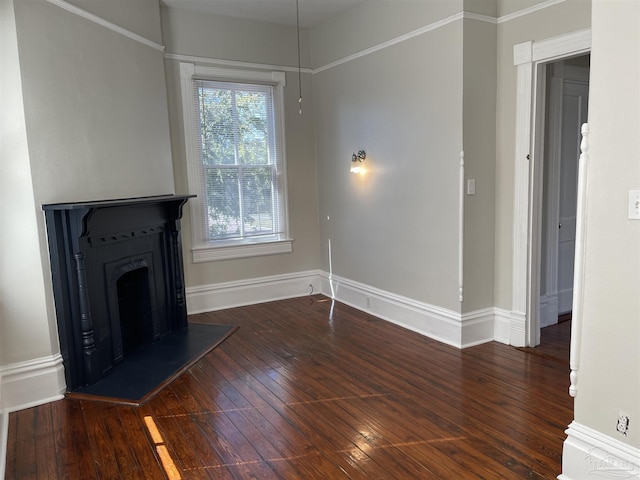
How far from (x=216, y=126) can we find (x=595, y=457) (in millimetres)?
4286

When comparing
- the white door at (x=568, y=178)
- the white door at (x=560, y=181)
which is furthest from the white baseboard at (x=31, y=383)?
the white door at (x=568, y=178)

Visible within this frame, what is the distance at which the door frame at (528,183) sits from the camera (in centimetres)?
352

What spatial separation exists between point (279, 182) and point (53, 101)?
2597 mm

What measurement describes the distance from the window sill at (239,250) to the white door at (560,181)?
2.70 metres

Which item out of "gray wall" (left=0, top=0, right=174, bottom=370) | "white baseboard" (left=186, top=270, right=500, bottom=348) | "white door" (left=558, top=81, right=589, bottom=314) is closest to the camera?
"gray wall" (left=0, top=0, right=174, bottom=370)

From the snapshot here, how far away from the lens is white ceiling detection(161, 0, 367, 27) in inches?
178

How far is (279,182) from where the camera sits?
541 centimetres

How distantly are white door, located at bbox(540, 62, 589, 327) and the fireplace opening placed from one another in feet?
11.4

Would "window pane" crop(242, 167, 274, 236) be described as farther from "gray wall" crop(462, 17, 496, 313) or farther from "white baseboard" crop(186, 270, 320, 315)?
"gray wall" crop(462, 17, 496, 313)

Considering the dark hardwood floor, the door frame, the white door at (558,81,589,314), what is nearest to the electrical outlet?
the dark hardwood floor

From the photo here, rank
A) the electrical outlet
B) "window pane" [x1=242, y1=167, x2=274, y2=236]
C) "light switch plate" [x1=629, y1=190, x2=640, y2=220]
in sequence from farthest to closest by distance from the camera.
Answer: "window pane" [x1=242, y1=167, x2=274, y2=236] → the electrical outlet → "light switch plate" [x1=629, y1=190, x2=640, y2=220]

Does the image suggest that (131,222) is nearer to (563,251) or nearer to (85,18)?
(85,18)

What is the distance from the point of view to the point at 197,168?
193 inches

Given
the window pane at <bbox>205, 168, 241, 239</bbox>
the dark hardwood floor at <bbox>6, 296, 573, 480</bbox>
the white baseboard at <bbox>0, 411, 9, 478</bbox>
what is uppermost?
the window pane at <bbox>205, 168, 241, 239</bbox>
